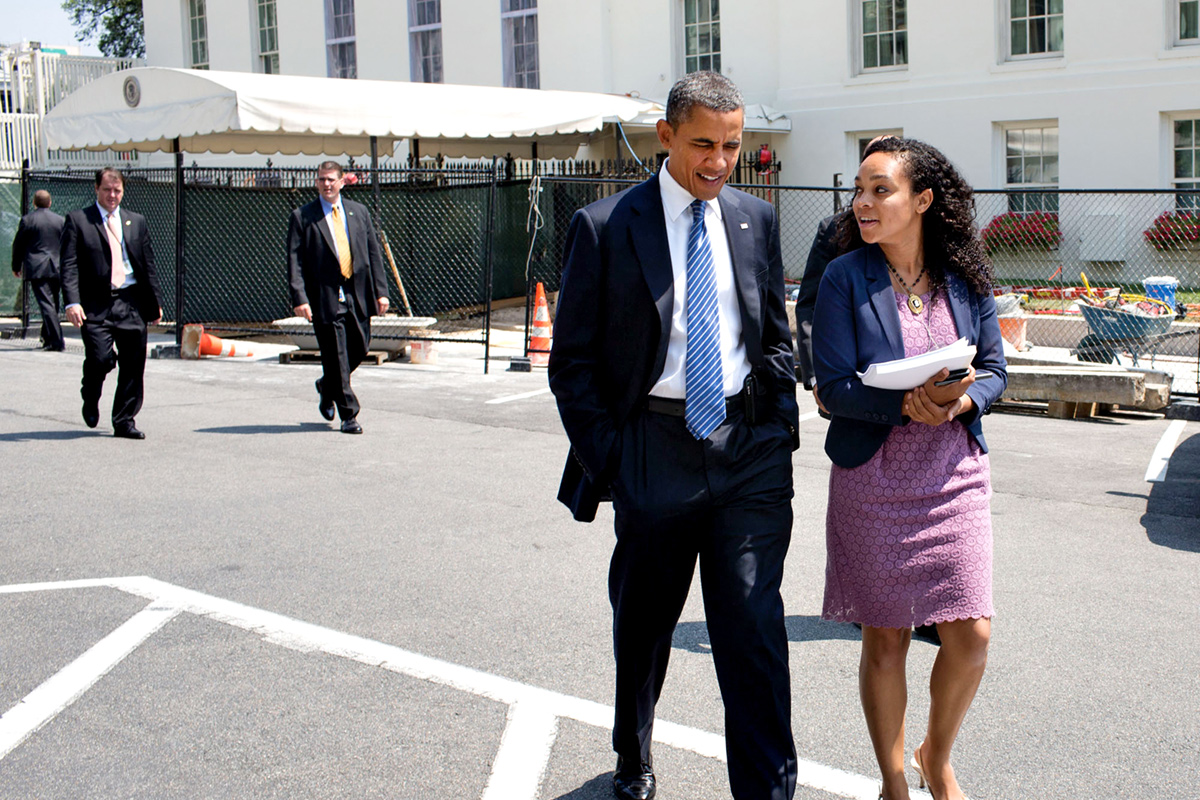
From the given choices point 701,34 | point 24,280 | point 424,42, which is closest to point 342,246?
point 24,280

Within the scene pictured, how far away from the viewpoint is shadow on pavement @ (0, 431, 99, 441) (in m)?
9.44

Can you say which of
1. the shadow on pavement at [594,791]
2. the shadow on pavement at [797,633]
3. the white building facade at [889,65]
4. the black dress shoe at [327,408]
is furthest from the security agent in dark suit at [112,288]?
the white building facade at [889,65]

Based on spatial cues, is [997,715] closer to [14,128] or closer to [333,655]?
[333,655]

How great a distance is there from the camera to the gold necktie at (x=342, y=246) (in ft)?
30.9

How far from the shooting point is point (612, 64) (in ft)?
79.4

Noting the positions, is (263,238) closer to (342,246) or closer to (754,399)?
(342,246)

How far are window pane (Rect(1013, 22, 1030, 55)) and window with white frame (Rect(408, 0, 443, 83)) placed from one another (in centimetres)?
1206

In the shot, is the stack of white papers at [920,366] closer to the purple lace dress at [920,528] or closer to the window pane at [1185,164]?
the purple lace dress at [920,528]

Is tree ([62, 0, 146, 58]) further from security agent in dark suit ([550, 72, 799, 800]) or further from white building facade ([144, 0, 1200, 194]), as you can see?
security agent in dark suit ([550, 72, 799, 800])

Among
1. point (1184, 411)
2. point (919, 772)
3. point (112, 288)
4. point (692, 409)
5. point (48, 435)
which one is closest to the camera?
point (692, 409)

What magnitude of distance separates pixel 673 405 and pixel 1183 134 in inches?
744

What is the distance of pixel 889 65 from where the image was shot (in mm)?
21609

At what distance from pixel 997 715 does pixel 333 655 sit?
2.44m

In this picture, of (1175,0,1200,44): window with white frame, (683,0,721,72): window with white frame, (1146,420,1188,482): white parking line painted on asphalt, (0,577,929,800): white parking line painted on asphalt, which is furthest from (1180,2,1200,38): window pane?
(0,577,929,800): white parking line painted on asphalt
